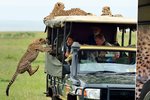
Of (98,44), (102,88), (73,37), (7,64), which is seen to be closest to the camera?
(102,88)

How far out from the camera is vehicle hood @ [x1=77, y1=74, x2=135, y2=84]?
10.1m

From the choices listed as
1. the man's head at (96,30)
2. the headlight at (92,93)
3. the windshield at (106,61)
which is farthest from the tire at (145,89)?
the man's head at (96,30)

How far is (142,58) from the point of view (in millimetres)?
7648

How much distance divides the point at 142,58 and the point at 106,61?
138 inches

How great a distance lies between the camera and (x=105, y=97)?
9906 mm

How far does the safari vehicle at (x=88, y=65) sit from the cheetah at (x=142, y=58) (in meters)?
2.18

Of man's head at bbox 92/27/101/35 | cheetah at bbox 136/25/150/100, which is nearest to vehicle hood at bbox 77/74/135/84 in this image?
man's head at bbox 92/27/101/35

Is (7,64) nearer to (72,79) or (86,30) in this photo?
(86,30)

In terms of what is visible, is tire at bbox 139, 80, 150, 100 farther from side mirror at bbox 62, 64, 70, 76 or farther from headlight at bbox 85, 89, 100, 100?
side mirror at bbox 62, 64, 70, 76

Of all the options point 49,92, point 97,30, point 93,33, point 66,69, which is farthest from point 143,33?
point 49,92

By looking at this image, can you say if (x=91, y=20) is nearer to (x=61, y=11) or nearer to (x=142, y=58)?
(x=61, y=11)

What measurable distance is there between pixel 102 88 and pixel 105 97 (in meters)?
0.16

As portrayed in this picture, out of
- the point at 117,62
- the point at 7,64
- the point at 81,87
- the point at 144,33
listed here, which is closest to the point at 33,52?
the point at 117,62

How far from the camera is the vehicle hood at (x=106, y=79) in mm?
10094
